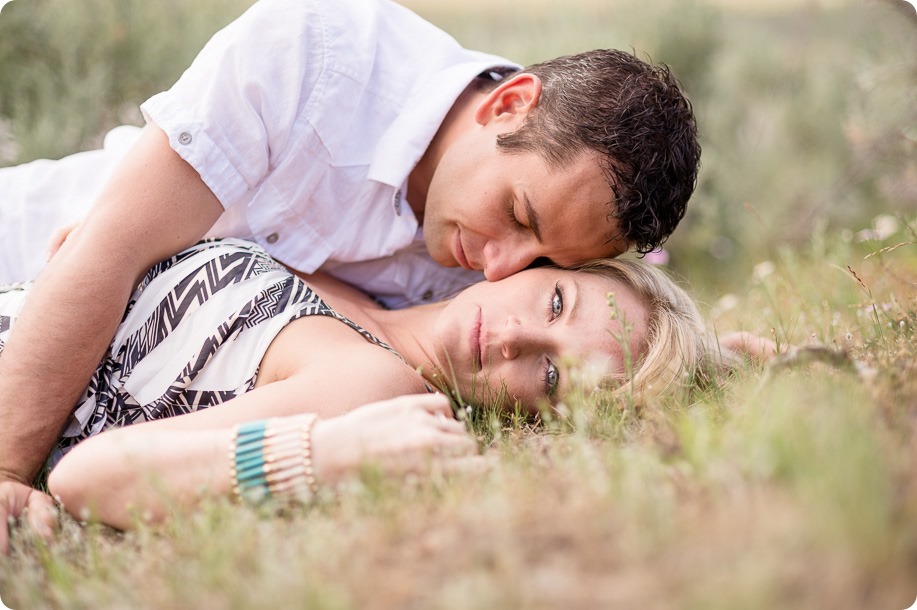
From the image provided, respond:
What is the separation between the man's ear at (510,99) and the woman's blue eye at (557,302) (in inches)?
26.9

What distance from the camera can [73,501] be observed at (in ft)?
7.07

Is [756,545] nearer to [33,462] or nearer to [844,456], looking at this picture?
[844,456]

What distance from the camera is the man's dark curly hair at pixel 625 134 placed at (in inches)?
112

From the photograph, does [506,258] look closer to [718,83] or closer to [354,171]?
[354,171]

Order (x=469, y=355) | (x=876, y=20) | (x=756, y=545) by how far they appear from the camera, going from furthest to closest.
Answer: (x=876, y=20) → (x=469, y=355) → (x=756, y=545)

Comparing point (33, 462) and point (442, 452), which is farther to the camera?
point (33, 462)

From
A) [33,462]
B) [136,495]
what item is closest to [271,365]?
[136,495]

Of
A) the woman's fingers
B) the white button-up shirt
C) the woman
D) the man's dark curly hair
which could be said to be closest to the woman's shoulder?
the woman

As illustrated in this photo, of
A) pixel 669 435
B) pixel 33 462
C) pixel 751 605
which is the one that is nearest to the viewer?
pixel 751 605

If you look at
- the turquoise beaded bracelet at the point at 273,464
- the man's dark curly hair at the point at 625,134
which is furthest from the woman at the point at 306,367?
the man's dark curly hair at the point at 625,134

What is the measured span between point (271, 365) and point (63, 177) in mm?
1627

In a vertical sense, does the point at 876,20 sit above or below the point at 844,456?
below

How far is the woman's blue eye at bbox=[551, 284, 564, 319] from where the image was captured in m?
2.79

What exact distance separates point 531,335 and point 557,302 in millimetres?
176
